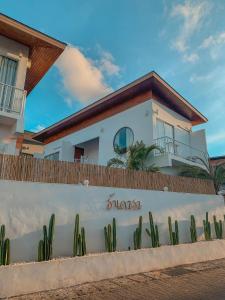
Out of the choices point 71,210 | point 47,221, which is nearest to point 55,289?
point 47,221

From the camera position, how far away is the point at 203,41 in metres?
11.6

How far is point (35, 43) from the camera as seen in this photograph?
36.4ft

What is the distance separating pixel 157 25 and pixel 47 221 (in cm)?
1016

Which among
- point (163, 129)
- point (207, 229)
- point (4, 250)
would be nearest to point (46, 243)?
point (4, 250)

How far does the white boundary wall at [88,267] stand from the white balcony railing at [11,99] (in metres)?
6.57

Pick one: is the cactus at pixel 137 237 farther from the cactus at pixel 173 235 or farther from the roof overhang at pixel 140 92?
the roof overhang at pixel 140 92

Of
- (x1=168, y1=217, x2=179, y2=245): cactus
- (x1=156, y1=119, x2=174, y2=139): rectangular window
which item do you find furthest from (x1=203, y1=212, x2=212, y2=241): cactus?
(x1=156, y1=119, x2=174, y2=139): rectangular window

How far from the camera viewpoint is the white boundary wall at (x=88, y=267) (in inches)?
194

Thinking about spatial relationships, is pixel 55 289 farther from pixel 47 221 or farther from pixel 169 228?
pixel 169 228

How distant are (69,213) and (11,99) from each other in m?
5.81

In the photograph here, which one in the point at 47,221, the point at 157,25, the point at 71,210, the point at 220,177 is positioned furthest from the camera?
the point at 220,177

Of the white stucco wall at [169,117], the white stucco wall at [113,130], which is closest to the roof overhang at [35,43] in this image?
the white stucco wall at [113,130]

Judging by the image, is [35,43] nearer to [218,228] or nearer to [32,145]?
[218,228]

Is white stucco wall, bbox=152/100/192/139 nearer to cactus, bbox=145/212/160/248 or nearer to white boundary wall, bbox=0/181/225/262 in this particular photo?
white boundary wall, bbox=0/181/225/262
